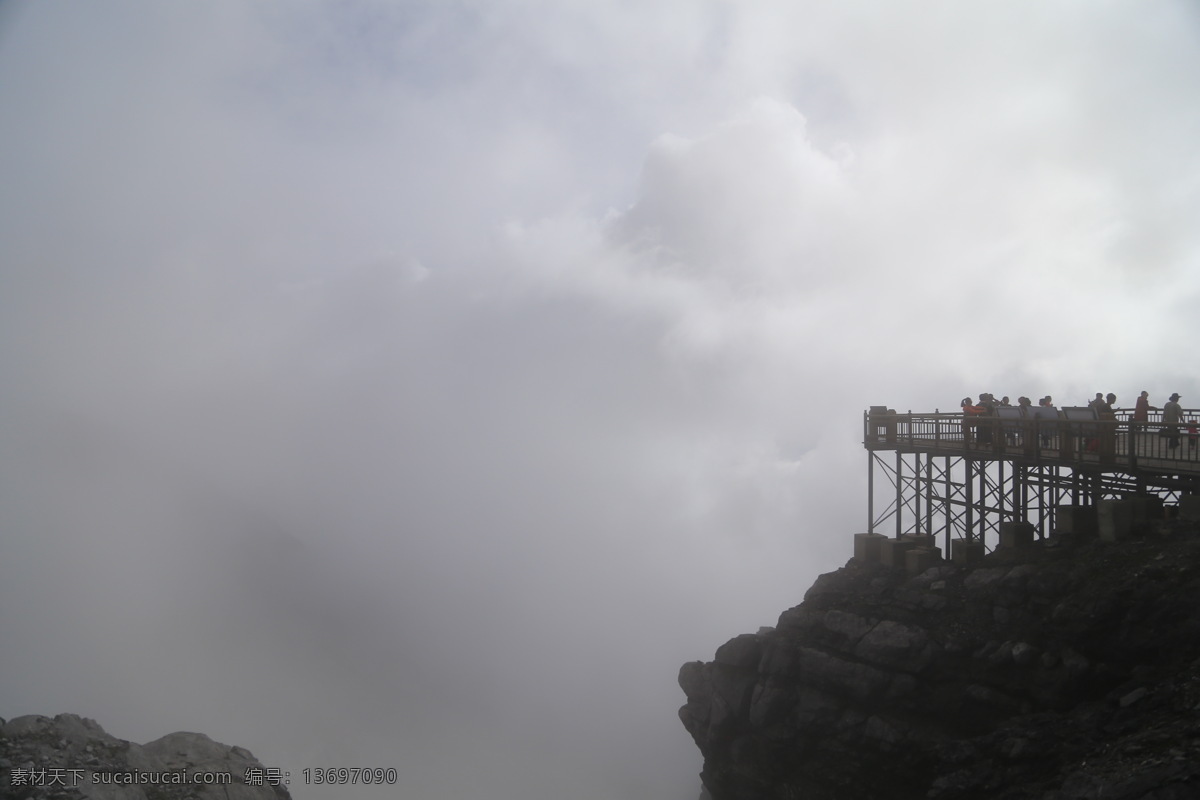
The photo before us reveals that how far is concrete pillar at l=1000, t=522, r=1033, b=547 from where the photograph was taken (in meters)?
24.5

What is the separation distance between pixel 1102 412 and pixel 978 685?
10699 millimetres

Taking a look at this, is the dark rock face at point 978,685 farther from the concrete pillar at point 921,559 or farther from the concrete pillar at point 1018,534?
the concrete pillar at point 921,559

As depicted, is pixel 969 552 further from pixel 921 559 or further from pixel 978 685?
pixel 978 685

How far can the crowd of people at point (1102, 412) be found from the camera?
2036cm

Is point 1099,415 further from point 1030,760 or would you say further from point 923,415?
point 1030,760

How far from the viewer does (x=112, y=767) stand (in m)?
19.8

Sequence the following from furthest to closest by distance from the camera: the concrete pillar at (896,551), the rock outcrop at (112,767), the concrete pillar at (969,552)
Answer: the concrete pillar at (896,551), the concrete pillar at (969,552), the rock outcrop at (112,767)

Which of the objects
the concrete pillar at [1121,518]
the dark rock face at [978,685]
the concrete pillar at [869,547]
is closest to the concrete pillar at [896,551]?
the concrete pillar at [869,547]

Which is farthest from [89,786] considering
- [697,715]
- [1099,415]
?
[1099,415]

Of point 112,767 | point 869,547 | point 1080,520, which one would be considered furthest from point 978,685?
point 112,767

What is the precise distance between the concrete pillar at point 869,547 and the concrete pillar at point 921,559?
1.52 metres

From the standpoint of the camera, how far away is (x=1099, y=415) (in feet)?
82.1

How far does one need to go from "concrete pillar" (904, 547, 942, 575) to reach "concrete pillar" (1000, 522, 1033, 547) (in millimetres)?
2568

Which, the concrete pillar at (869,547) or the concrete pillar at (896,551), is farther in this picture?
the concrete pillar at (869,547)
